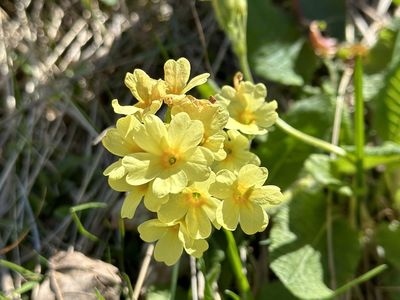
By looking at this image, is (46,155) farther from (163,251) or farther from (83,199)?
(163,251)

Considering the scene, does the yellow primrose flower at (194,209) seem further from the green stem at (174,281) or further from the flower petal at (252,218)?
the green stem at (174,281)

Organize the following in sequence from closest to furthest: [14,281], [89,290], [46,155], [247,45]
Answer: [89,290] → [14,281] → [46,155] → [247,45]

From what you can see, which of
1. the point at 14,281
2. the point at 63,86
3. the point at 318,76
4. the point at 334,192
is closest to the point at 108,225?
the point at 14,281

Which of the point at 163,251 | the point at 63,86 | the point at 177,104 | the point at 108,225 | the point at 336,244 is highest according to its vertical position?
the point at 177,104

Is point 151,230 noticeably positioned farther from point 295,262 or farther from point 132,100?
point 132,100

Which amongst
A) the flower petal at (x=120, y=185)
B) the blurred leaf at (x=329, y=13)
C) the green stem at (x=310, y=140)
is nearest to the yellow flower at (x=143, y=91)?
the flower petal at (x=120, y=185)

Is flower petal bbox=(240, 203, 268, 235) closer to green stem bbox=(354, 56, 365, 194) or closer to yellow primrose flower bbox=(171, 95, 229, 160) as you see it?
yellow primrose flower bbox=(171, 95, 229, 160)

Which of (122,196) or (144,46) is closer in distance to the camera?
(122,196)
